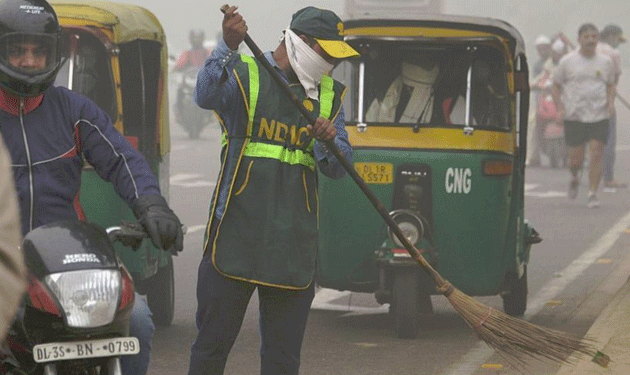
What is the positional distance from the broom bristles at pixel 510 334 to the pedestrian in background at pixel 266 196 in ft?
4.20

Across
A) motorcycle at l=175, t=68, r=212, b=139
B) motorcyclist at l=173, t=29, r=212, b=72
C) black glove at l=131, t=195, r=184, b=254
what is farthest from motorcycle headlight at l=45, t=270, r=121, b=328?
motorcyclist at l=173, t=29, r=212, b=72

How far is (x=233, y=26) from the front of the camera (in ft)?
19.4

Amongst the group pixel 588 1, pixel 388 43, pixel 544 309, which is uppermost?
pixel 388 43

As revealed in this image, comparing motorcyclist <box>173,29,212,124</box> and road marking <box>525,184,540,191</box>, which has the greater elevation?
road marking <box>525,184,540,191</box>

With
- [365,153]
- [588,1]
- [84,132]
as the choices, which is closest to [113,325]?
[84,132]

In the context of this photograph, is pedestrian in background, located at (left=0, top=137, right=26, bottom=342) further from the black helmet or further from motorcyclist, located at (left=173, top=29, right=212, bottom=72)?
motorcyclist, located at (left=173, top=29, right=212, bottom=72)

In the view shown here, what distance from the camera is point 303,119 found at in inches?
243

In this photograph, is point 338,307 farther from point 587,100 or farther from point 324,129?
point 587,100

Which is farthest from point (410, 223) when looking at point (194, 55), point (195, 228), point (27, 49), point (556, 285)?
point (194, 55)

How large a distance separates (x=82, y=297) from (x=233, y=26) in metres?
2.02

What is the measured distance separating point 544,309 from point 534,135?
1451 cm

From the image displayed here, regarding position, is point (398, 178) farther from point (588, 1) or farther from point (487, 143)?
point (588, 1)

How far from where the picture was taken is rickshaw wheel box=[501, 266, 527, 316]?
10.3 metres

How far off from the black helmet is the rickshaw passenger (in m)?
5.09
